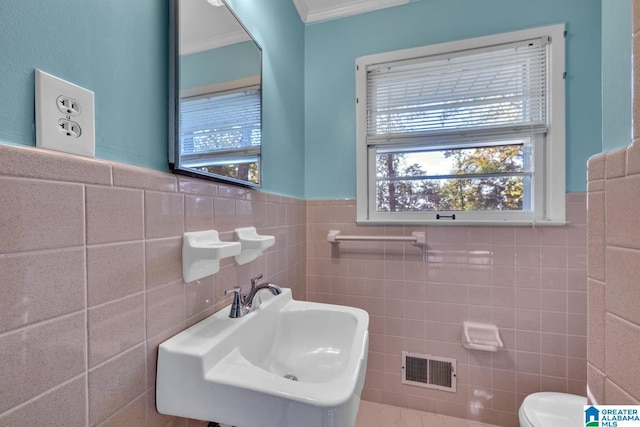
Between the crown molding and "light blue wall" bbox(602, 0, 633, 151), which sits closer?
"light blue wall" bbox(602, 0, 633, 151)

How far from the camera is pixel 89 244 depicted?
1.60 ft

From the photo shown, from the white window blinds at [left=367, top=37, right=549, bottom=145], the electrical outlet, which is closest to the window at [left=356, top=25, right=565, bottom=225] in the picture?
the white window blinds at [left=367, top=37, right=549, bottom=145]

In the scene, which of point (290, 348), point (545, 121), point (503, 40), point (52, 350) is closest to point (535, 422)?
point (290, 348)

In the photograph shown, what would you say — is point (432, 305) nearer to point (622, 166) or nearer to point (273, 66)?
point (622, 166)

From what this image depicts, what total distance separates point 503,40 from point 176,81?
1.67 metres

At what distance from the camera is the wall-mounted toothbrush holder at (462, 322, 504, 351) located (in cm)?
138

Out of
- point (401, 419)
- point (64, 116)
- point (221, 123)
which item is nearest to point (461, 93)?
point (221, 123)

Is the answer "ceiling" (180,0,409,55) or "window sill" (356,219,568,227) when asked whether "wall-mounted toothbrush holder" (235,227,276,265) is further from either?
"window sill" (356,219,568,227)

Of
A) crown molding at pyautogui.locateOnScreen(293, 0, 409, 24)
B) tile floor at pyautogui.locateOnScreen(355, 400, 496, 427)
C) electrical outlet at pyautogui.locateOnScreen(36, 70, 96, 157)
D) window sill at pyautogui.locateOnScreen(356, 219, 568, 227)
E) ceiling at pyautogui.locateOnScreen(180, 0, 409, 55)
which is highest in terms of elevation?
crown molding at pyautogui.locateOnScreen(293, 0, 409, 24)

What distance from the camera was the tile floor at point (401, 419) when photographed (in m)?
1.47

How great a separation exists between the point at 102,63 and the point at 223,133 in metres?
0.40

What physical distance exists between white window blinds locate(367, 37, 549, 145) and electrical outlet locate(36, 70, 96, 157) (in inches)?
55.2

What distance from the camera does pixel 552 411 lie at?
43.8 inches

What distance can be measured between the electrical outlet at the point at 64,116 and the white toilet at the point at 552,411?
5.55 feet
